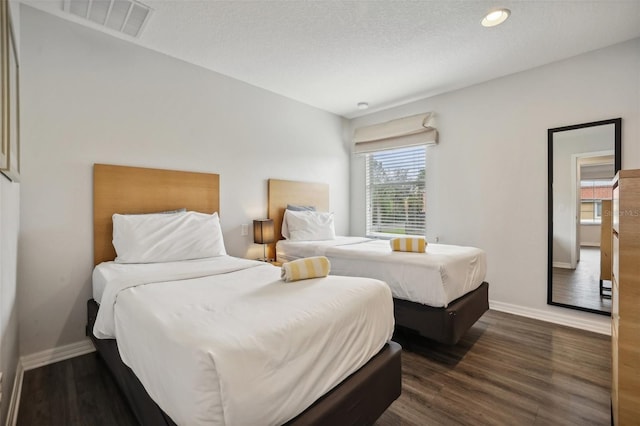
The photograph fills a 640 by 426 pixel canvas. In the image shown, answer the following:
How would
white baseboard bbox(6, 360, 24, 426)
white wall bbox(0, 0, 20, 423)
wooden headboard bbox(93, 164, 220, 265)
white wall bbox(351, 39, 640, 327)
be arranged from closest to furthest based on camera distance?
white wall bbox(0, 0, 20, 423), white baseboard bbox(6, 360, 24, 426), wooden headboard bbox(93, 164, 220, 265), white wall bbox(351, 39, 640, 327)

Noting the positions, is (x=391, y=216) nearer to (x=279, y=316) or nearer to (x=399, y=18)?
(x=399, y=18)

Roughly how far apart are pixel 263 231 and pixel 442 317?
1985 mm

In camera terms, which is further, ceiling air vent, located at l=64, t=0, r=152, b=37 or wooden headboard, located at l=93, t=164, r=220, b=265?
wooden headboard, located at l=93, t=164, r=220, b=265

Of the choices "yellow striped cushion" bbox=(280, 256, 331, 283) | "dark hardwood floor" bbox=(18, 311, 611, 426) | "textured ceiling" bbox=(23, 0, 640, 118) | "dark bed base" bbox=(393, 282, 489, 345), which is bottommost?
"dark hardwood floor" bbox=(18, 311, 611, 426)

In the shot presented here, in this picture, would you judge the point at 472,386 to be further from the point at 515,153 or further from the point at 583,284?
the point at 515,153

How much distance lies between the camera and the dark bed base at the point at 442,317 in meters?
2.14

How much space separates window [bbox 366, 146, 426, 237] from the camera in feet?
13.6

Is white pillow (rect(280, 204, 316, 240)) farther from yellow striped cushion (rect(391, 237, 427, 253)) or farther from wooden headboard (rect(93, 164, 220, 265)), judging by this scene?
yellow striped cushion (rect(391, 237, 427, 253))

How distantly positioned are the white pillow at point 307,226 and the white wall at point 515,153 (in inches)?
55.8

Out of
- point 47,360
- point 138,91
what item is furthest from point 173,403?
point 138,91

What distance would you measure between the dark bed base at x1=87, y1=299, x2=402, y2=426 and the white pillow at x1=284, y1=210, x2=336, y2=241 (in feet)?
6.95

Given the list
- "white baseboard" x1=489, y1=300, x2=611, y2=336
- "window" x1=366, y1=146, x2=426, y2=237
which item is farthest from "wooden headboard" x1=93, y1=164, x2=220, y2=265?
"white baseboard" x1=489, y1=300, x2=611, y2=336

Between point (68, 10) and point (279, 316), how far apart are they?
109 inches

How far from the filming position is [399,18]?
2305 millimetres
